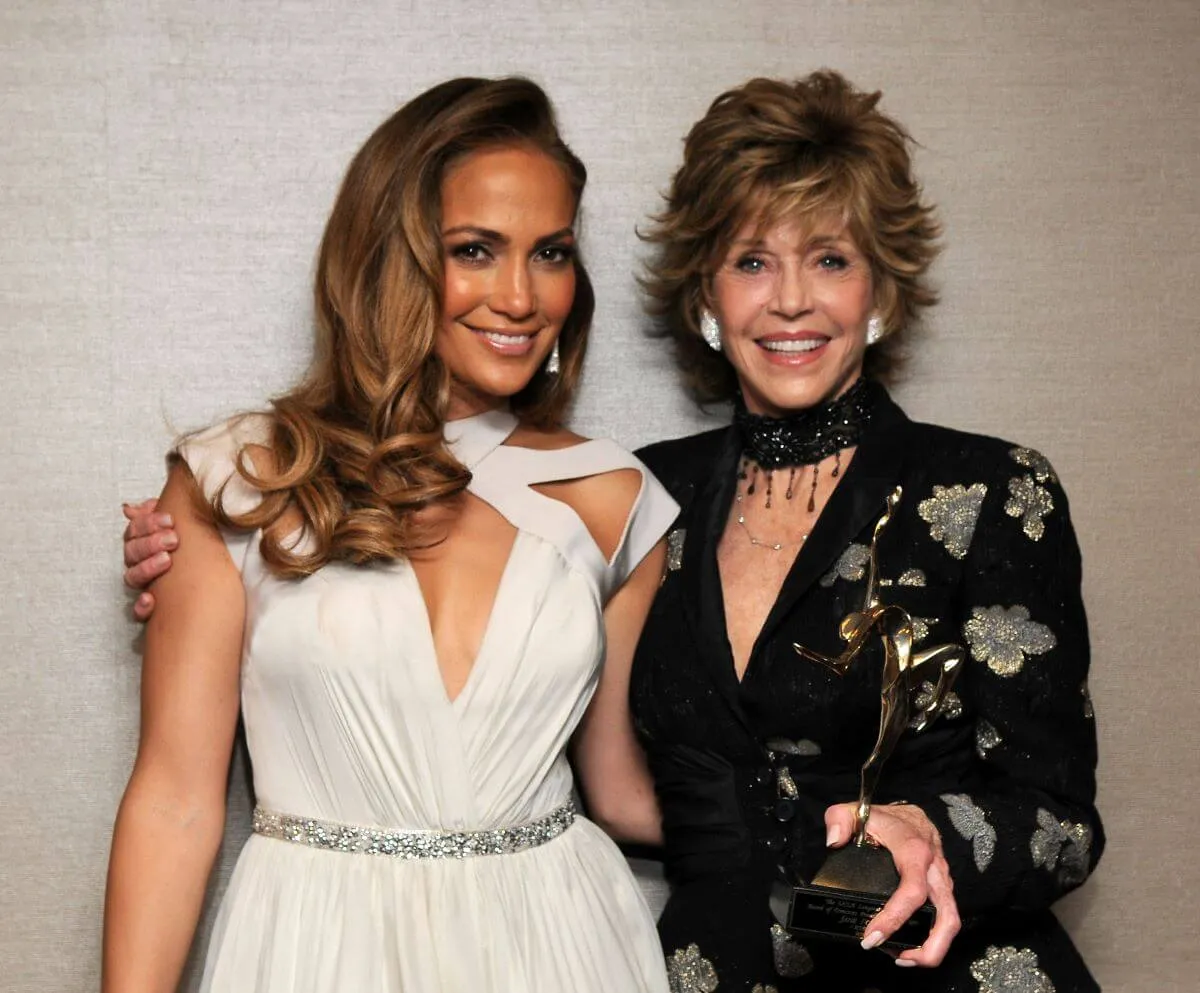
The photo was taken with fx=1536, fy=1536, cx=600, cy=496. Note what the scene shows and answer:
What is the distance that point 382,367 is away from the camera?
2090mm

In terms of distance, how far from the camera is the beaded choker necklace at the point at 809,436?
2.27 meters

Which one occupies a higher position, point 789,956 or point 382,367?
point 382,367

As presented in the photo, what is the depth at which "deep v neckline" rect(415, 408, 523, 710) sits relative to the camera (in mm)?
1973

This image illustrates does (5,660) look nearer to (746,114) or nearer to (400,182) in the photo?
(400,182)

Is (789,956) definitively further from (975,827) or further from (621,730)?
(621,730)

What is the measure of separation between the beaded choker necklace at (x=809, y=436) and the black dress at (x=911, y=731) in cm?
5

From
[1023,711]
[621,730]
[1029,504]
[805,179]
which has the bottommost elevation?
[621,730]

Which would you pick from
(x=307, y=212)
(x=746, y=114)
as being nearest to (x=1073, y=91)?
(x=746, y=114)

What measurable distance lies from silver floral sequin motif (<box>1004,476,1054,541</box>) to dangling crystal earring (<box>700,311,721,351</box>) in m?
0.51

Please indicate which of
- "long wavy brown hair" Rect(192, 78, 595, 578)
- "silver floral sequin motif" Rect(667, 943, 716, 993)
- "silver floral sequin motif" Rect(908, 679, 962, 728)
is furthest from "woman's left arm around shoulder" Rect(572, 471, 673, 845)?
"silver floral sequin motif" Rect(908, 679, 962, 728)

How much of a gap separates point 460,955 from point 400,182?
1.02m

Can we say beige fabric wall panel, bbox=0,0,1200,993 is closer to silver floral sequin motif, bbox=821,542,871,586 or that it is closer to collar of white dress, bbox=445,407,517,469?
collar of white dress, bbox=445,407,517,469

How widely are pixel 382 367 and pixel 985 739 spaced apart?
3.14ft

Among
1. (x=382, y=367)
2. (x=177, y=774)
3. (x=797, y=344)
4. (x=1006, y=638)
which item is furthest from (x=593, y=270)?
(x=177, y=774)
